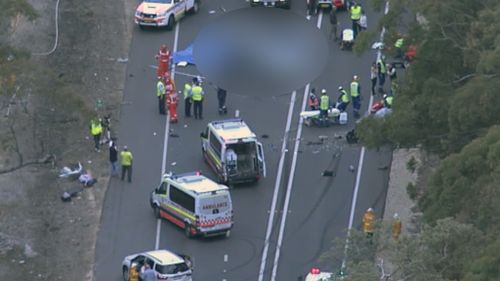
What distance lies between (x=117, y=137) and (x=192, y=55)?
715cm

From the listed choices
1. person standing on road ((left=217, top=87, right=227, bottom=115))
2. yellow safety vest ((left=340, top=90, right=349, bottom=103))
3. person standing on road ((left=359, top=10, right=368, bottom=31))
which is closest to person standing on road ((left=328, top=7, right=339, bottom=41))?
person standing on road ((left=359, top=10, right=368, bottom=31))

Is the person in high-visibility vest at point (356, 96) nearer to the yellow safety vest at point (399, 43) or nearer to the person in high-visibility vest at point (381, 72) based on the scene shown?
the person in high-visibility vest at point (381, 72)

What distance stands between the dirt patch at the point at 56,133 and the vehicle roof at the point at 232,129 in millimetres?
4126

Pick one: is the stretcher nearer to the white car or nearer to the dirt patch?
the dirt patch

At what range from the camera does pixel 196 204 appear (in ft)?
186

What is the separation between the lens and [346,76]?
226 feet

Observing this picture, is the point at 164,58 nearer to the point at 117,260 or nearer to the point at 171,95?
the point at 171,95

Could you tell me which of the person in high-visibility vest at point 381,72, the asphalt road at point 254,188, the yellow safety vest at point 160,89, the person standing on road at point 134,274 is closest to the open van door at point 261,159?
the asphalt road at point 254,188

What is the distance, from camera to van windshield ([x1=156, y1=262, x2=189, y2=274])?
53625 mm

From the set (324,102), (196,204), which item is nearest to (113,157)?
(196,204)

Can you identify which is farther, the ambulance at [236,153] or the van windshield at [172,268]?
the ambulance at [236,153]

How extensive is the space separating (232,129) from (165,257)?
797 cm

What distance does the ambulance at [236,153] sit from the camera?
6028cm

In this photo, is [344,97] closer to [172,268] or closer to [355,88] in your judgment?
[355,88]
